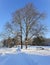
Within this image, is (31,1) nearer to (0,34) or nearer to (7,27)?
(7,27)

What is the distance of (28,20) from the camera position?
22766 millimetres

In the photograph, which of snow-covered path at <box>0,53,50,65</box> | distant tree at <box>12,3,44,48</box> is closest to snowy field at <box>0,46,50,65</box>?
snow-covered path at <box>0,53,50,65</box>

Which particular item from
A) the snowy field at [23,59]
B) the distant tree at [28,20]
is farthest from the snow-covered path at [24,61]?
the distant tree at [28,20]

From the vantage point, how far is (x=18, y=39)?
950 inches

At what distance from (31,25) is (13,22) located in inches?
110

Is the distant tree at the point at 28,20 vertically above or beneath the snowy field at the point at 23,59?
above

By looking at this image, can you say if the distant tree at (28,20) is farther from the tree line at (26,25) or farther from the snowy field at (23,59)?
the snowy field at (23,59)

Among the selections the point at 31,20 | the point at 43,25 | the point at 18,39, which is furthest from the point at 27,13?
Result: the point at 18,39

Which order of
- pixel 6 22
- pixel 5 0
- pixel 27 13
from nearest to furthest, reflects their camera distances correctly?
pixel 5 0
pixel 27 13
pixel 6 22

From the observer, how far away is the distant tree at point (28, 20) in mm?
22042

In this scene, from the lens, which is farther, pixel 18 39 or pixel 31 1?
pixel 18 39

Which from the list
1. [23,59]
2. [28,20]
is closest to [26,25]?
[28,20]

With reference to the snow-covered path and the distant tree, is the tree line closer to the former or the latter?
the distant tree

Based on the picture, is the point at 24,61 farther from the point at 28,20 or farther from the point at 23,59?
the point at 28,20
